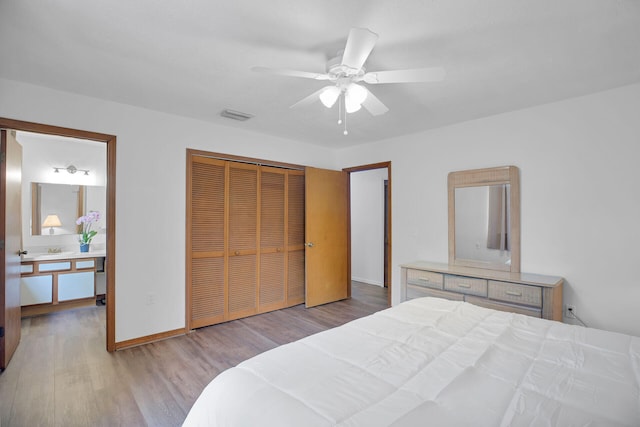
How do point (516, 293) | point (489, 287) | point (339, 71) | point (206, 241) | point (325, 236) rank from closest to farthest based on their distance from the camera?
point (339, 71) → point (516, 293) → point (489, 287) → point (206, 241) → point (325, 236)

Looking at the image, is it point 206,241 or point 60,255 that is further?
point 60,255

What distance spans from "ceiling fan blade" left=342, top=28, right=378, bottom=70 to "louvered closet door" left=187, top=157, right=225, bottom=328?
2383 millimetres

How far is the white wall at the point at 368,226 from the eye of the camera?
5742 millimetres

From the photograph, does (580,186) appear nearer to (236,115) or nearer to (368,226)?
(236,115)

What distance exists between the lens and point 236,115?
10.8ft

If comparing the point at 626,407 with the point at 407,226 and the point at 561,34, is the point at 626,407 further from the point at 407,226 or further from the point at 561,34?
the point at 407,226

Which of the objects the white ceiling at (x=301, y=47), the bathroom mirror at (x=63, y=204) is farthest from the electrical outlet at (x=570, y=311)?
the bathroom mirror at (x=63, y=204)

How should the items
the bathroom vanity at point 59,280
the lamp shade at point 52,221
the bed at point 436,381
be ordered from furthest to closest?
the lamp shade at point 52,221 → the bathroom vanity at point 59,280 → the bed at point 436,381

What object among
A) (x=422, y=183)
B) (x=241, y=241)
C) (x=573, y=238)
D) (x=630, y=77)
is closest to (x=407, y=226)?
(x=422, y=183)

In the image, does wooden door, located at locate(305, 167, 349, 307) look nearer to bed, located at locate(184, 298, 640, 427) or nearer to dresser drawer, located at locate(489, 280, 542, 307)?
dresser drawer, located at locate(489, 280, 542, 307)

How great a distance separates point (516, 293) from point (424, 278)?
2.85ft

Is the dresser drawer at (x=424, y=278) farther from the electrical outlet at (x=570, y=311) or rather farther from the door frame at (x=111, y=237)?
the door frame at (x=111, y=237)

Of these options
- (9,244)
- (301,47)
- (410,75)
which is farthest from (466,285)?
(9,244)

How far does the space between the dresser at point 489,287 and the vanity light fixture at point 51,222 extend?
5.05m
